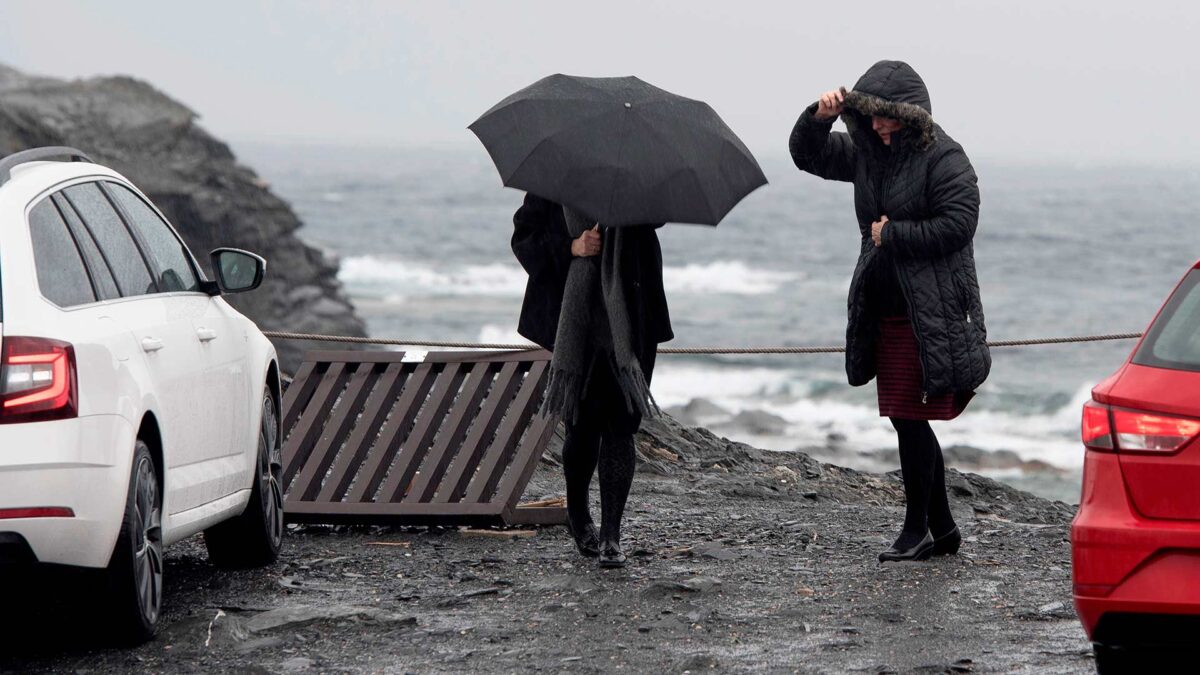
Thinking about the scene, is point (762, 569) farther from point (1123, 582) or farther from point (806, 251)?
point (806, 251)

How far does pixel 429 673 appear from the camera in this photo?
532 centimetres

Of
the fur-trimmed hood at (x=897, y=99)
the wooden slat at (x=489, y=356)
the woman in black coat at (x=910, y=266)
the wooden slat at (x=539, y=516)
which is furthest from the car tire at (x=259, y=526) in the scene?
the fur-trimmed hood at (x=897, y=99)

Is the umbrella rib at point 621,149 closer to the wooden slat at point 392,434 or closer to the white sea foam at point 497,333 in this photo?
the wooden slat at point 392,434

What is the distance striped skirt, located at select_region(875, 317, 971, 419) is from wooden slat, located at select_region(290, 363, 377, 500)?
271 centimetres

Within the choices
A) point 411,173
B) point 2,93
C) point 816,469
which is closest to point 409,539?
point 816,469

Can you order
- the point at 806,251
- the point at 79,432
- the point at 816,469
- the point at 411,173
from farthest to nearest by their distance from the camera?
the point at 411,173 < the point at 806,251 < the point at 816,469 < the point at 79,432

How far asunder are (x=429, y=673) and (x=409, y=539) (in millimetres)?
2567

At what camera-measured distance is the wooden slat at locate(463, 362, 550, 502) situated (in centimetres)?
803

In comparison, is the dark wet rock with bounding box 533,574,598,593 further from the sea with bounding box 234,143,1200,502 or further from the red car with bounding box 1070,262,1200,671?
the sea with bounding box 234,143,1200,502

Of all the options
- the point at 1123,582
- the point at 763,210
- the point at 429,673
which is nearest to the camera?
the point at 1123,582

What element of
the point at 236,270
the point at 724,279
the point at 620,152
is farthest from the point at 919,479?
the point at 724,279

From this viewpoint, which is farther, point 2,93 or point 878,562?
point 2,93

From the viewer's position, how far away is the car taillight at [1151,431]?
438 cm

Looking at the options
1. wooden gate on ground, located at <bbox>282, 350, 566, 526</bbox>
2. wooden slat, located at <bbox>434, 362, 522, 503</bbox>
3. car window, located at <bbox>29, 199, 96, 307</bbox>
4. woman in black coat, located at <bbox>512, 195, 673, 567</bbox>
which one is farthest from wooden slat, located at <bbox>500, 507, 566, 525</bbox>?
car window, located at <bbox>29, 199, 96, 307</bbox>
